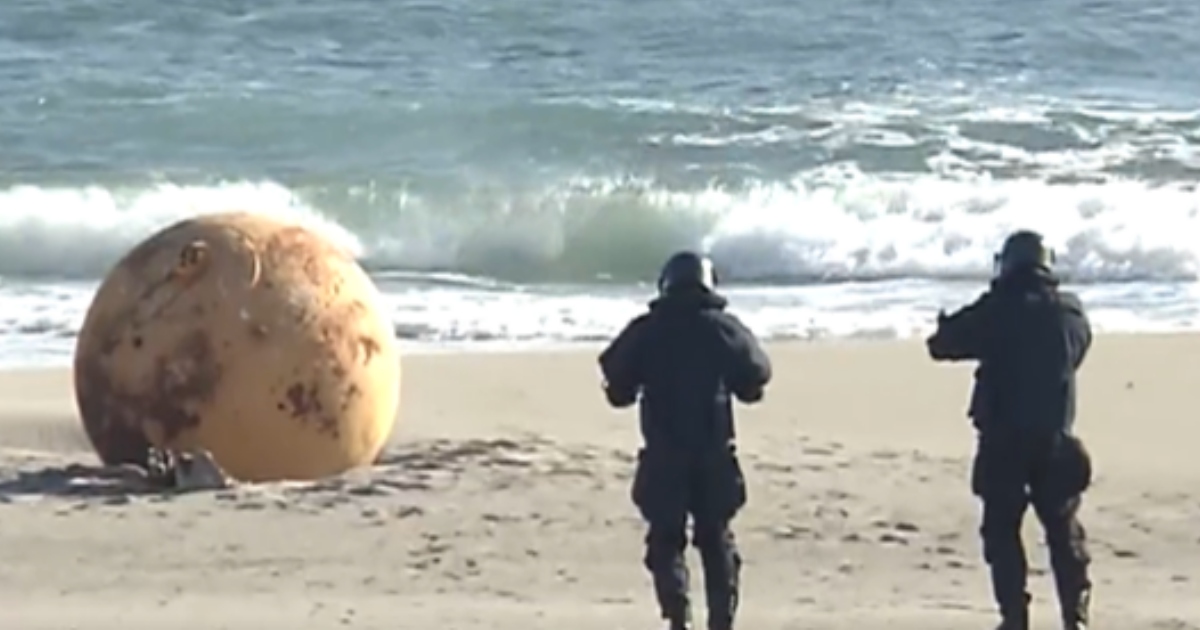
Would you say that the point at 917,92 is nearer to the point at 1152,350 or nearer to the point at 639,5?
the point at 639,5

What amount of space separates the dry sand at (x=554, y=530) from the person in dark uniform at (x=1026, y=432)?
0.41 metres

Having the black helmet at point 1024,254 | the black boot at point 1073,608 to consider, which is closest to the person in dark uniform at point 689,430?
the black helmet at point 1024,254

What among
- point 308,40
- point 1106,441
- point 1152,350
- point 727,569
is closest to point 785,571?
point 727,569

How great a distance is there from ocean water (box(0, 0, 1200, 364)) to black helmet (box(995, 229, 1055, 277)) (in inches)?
308

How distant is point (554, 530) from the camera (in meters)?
9.81

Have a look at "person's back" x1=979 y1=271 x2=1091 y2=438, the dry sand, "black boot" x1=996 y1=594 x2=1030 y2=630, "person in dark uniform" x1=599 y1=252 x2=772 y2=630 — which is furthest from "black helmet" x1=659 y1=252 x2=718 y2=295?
"black boot" x1=996 y1=594 x2=1030 y2=630

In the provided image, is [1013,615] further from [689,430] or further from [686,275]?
[686,275]

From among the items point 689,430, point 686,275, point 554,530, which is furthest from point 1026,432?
point 554,530

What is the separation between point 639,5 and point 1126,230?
11285mm

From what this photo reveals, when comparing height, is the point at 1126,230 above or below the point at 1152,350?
above

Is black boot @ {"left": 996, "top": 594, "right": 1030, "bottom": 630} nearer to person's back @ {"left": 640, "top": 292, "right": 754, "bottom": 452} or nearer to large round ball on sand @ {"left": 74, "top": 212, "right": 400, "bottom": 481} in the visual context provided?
person's back @ {"left": 640, "top": 292, "right": 754, "bottom": 452}

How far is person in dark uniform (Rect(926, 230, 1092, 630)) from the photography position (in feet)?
26.5

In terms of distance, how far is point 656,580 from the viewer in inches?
315

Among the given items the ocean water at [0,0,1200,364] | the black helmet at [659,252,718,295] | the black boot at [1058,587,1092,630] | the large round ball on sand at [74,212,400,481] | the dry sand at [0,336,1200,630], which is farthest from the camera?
the ocean water at [0,0,1200,364]
